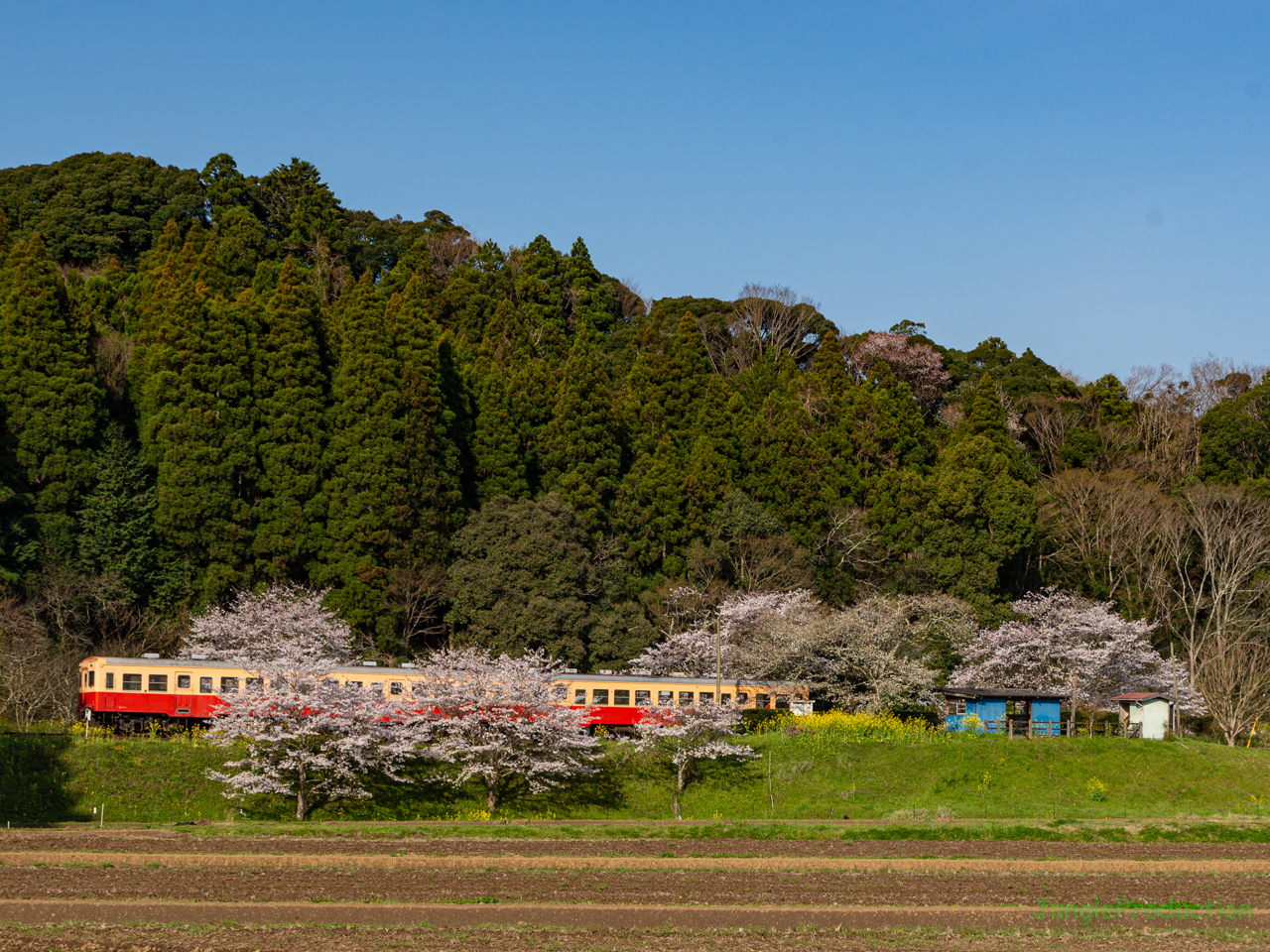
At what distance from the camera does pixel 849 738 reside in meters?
33.8

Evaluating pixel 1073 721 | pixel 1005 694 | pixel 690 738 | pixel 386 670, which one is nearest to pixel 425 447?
pixel 386 670

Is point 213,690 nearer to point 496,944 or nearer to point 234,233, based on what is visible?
point 496,944

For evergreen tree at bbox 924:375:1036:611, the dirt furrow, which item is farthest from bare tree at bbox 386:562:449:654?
the dirt furrow

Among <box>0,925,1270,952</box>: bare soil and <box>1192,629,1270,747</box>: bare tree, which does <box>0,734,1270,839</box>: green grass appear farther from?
<box>0,925,1270,952</box>: bare soil

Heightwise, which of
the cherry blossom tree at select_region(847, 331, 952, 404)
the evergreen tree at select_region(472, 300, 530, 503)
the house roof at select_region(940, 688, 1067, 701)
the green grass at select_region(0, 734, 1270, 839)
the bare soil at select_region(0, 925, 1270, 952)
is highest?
→ the cherry blossom tree at select_region(847, 331, 952, 404)

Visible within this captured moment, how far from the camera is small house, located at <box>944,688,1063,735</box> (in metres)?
37.7

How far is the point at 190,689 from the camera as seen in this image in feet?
114

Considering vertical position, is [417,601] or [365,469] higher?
[365,469]

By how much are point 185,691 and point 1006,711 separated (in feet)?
78.9

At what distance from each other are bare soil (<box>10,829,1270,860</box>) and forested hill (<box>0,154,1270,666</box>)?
677 inches

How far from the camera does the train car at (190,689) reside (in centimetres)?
3434

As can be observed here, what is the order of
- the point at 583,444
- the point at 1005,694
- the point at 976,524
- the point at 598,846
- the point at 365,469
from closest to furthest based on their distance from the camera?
the point at 598,846
the point at 1005,694
the point at 365,469
the point at 583,444
the point at 976,524

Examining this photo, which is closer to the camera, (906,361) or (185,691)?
(185,691)

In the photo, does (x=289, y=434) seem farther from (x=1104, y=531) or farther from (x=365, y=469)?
(x=1104, y=531)
